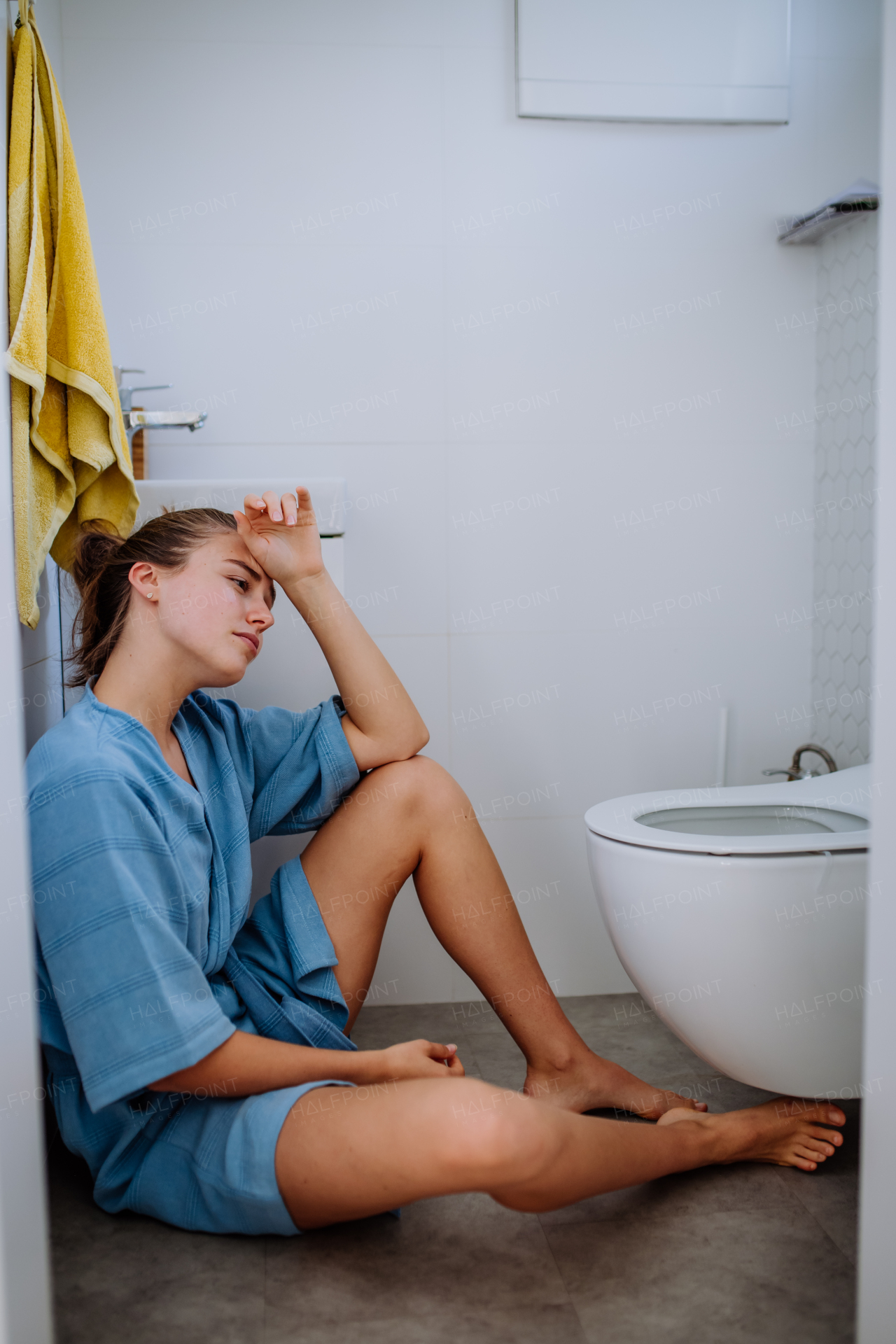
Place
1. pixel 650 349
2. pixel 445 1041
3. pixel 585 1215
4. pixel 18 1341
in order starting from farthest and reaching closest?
pixel 650 349
pixel 445 1041
pixel 585 1215
pixel 18 1341

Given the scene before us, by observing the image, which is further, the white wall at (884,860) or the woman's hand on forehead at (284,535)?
the woman's hand on forehead at (284,535)

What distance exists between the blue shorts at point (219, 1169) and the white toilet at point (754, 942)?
0.47m

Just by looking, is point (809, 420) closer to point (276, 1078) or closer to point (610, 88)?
point (610, 88)

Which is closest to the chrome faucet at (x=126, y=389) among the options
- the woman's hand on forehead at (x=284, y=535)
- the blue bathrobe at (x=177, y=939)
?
the woman's hand on forehead at (x=284, y=535)

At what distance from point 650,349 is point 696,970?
116cm

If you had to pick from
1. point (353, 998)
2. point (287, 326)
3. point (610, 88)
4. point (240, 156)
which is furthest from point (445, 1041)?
point (610, 88)

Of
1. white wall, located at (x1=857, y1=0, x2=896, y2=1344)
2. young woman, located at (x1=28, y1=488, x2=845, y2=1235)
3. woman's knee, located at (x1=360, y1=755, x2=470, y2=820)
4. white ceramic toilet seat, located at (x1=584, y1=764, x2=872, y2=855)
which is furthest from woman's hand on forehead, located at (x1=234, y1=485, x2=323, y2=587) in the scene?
white wall, located at (x1=857, y1=0, x2=896, y2=1344)

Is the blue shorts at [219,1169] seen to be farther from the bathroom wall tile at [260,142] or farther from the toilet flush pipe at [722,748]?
the bathroom wall tile at [260,142]

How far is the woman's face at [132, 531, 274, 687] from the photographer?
132cm

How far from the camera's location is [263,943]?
144cm

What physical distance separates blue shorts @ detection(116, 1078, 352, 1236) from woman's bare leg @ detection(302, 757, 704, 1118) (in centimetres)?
29

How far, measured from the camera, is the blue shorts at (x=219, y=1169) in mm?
1159

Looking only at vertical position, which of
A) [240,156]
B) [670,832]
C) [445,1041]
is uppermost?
[240,156]

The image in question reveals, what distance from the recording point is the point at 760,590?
205 centimetres
